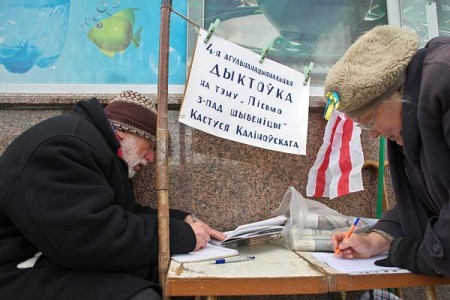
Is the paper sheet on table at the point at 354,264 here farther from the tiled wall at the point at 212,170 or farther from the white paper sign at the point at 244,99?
the white paper sign at the point at 244,99

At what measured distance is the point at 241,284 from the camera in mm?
→ 1299

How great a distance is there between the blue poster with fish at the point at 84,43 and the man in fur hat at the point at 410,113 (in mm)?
1234

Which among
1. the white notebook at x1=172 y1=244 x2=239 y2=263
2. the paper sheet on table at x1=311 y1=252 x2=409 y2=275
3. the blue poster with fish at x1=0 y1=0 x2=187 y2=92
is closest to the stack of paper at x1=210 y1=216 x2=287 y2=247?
the white notebook at x1=172 y1=244 x2=239 y2=263

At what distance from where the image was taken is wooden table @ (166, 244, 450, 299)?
1.28m

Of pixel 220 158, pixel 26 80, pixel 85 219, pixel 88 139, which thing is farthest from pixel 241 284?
pixel 26 80

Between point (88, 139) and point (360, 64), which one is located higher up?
point (360, 64)

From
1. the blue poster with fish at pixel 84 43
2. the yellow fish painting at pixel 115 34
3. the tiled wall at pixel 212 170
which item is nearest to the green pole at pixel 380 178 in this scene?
the tiled wall at pixel 212 170

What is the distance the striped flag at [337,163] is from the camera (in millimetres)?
2238

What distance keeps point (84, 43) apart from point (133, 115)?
0.89 metres

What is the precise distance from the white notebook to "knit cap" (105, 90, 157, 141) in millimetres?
581

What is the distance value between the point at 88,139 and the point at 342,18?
1.97 meters

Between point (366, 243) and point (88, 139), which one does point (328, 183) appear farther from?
point (88, 139)

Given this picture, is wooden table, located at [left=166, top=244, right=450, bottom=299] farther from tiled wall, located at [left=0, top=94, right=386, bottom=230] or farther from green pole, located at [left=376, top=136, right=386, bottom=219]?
green pole, located at [left=376, top=136, right=386, bottom=219]

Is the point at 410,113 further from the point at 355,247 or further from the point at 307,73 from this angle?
the point at 307,73
